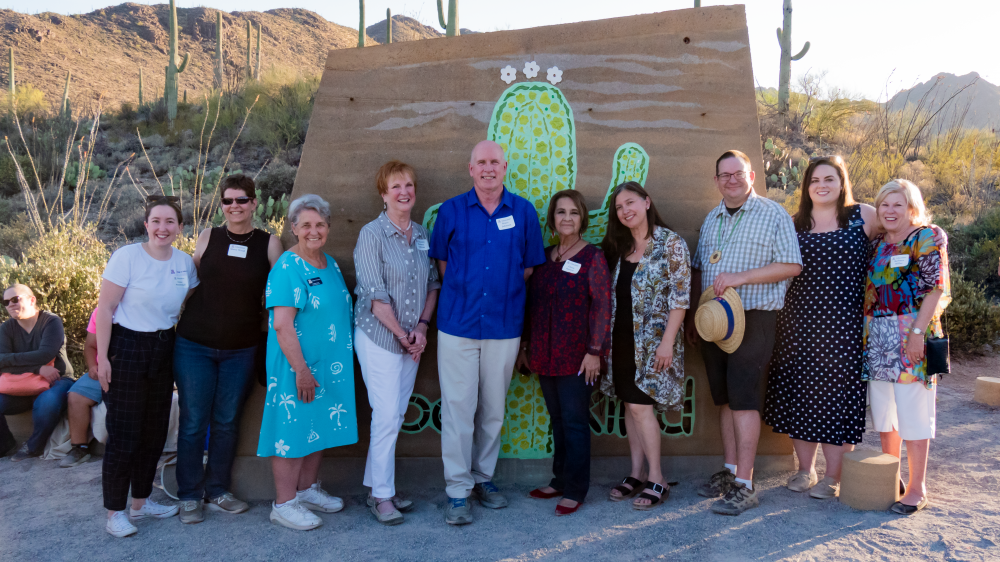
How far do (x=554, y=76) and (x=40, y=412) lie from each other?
163 inches

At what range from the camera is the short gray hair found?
308 centimetres

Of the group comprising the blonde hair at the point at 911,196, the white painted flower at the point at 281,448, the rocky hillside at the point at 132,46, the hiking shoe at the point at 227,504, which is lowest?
the hiking shoe at the point at 227,504

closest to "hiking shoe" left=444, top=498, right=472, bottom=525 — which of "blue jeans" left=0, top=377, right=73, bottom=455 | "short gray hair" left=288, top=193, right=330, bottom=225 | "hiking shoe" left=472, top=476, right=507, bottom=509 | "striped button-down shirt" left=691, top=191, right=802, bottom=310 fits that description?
"hiking shoe" left=472, top=476, right=507, bottom=509

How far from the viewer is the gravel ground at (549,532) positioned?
9.35 feet

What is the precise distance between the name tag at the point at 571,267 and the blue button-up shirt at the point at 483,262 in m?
0.14

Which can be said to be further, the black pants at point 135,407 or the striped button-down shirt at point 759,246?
the striped button-down shirt at point 759,246

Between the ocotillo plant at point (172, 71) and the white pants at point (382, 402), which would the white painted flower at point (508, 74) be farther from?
the ocotillo plant at point (172, 71)

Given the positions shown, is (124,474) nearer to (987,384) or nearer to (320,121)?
(320,121)

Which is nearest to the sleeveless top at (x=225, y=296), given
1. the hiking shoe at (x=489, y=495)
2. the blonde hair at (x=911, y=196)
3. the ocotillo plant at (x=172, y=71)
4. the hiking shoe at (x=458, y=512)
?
the hiking shoe at (x=458, y=512)

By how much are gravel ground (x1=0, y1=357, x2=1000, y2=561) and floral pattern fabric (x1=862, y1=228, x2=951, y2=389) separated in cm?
75

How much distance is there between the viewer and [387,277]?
314 centimetres

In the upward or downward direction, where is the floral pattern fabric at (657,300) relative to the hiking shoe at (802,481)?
upward

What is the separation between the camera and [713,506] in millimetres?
3270

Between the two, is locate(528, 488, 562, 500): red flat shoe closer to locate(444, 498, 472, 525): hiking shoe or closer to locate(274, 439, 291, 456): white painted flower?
locate(444, 498, 472, 525): hiking shoe
